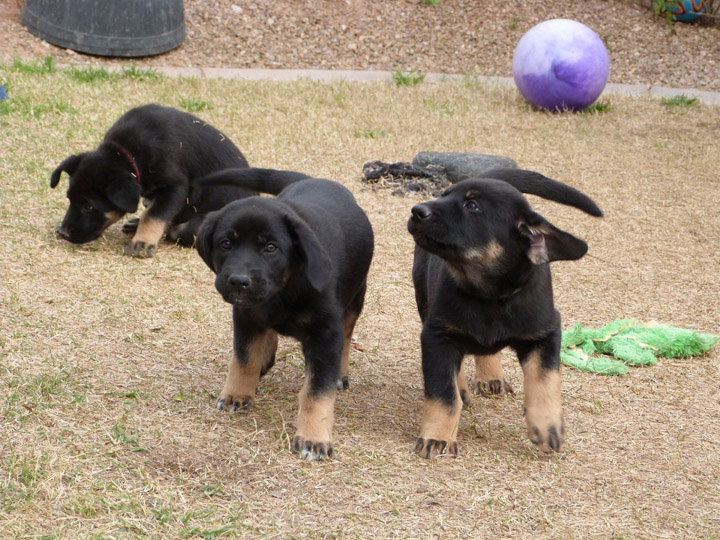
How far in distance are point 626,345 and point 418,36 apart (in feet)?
34.0

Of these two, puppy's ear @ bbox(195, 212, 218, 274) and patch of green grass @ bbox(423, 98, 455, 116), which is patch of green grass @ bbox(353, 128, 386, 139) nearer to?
patch of green grass @ bbox(423, 98, 455, 116)

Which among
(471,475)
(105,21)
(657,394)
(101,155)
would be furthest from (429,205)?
(105,21)

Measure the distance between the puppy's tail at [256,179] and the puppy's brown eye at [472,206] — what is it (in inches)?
48.1

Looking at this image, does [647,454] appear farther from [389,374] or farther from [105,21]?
[105,21]

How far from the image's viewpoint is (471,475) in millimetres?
3543

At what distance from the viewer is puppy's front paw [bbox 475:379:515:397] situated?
4473mm

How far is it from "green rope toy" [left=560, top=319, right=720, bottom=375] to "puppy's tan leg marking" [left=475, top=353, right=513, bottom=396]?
539 millimetres

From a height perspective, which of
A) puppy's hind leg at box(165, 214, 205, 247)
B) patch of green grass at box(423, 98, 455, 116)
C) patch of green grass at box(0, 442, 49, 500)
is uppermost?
patch of green grass at box(0, 442, 49, 500)

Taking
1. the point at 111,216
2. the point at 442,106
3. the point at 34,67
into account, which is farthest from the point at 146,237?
the point at 442,106

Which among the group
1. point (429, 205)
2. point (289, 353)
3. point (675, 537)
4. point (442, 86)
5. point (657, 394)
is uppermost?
point (429, 205)

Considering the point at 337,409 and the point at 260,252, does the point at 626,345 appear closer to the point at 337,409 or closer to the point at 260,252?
the point at 337,409

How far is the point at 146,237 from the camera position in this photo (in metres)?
6.07

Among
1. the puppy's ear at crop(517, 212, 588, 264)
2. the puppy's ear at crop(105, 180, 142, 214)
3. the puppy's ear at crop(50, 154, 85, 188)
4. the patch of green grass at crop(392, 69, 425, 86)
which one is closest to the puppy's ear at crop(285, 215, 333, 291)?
the puppy's ear at crop(517, 212, 588, 264)

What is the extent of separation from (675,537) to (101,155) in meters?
4.39
